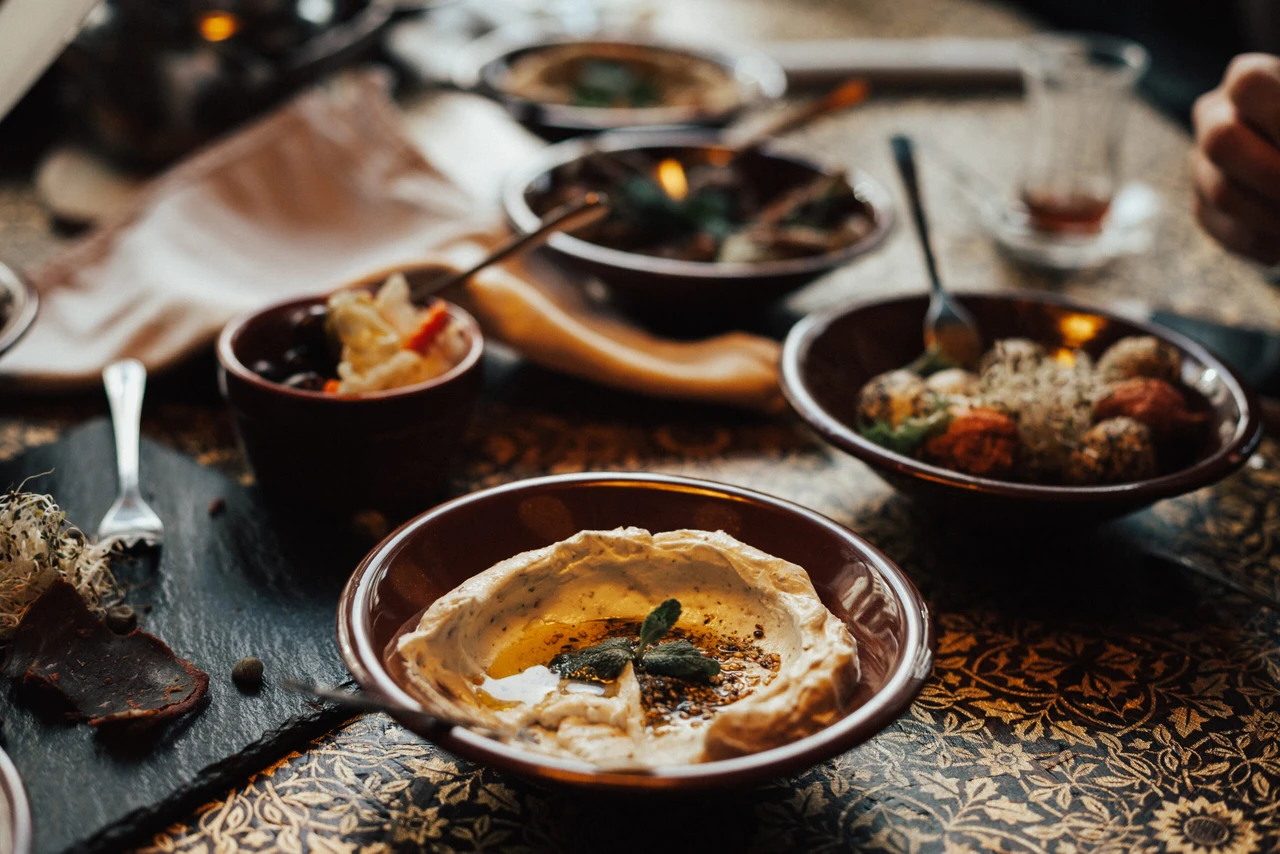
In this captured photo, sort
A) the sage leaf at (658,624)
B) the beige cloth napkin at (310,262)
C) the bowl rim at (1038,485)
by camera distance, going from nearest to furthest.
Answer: the sage leaf at (658,624)
the bowl rim at (1038,485)
the beige cloth napkin at (310,262)

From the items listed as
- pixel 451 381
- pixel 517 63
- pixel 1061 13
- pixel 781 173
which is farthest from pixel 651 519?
pixel 1061 13

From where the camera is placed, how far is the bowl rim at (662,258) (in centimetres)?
178

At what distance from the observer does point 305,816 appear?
1003mm

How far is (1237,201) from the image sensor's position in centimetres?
177

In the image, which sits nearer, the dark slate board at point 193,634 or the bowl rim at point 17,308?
the dark slate board at point 193,634

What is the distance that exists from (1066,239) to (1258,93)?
67cm

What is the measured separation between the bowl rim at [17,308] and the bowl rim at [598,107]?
1185 millimetres

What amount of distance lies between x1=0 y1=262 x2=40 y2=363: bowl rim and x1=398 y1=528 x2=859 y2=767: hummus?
76 cm

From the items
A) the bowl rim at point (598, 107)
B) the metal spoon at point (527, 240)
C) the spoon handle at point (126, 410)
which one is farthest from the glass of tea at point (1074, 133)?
the spoon handle at point (126, 410)

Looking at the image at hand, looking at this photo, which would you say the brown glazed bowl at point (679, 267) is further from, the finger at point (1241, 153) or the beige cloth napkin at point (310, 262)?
the finger at point (1241, 153)

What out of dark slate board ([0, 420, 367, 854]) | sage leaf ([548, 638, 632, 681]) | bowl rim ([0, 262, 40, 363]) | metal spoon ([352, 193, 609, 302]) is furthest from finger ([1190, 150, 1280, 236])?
bowl rim ([0, 262, 40, 363])

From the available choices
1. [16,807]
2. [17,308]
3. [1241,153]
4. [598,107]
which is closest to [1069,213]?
[1241,153]

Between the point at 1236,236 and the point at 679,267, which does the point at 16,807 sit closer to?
the point at 679,267

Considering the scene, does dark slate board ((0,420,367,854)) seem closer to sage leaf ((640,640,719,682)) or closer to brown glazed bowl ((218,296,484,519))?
brown glazed bowl ((218,296,484,519))
